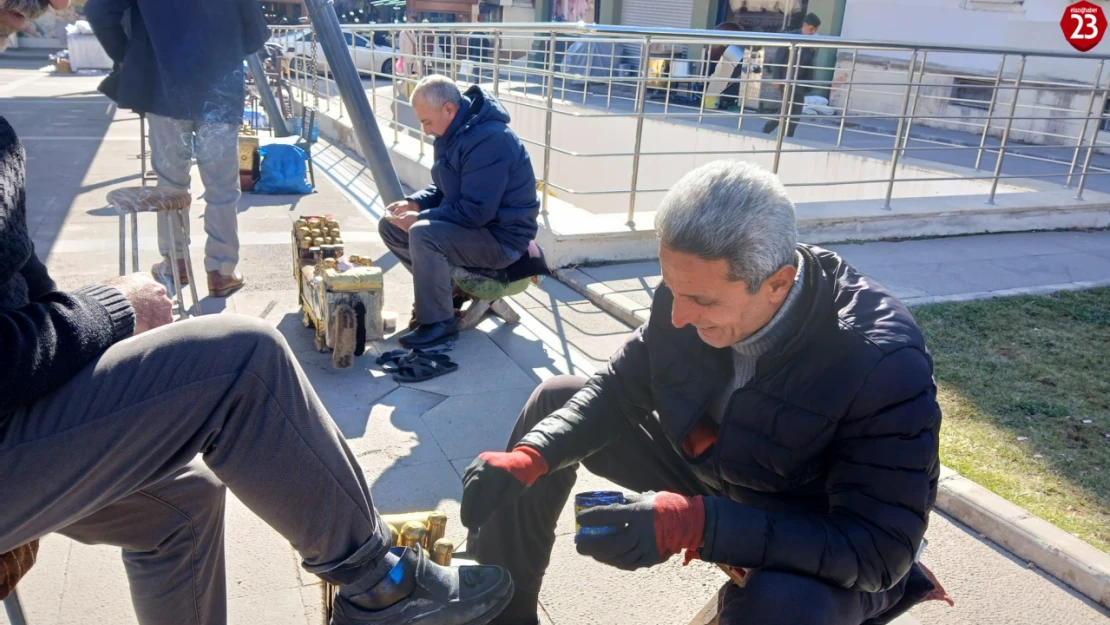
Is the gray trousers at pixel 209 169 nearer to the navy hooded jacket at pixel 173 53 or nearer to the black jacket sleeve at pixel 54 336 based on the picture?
the navy hooded jacket at pixel 173 53

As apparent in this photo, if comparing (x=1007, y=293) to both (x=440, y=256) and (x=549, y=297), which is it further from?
(x=440, y=256)

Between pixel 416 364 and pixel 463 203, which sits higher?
pixel 463 203

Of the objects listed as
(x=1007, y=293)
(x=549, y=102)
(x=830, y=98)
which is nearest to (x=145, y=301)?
(x=549, y=102)

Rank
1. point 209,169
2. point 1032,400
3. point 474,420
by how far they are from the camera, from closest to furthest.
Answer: point 474,420 < point 1032,400 < point 209,169

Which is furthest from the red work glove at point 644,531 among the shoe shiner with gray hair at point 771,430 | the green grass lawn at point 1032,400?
the green grass lawn at point 1032,400

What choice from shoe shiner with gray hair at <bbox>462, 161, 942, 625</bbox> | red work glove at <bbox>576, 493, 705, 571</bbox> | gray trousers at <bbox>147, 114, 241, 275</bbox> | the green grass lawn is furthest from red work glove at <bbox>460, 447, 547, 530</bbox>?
gray trousers at <bbox>147, 114, 241, 275</bbox>

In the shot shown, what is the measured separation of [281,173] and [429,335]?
4.37m

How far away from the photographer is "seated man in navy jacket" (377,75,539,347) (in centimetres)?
413

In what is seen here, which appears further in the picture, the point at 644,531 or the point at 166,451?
the point at 644,531

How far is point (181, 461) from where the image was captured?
5.00 feet

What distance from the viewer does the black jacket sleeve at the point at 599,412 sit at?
6.49ft

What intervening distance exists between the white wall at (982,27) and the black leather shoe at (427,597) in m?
11.4

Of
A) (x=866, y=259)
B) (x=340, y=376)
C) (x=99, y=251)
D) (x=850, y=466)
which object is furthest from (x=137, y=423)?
(x=866, y=259)

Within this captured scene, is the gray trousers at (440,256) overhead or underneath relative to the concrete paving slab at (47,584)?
overhead
